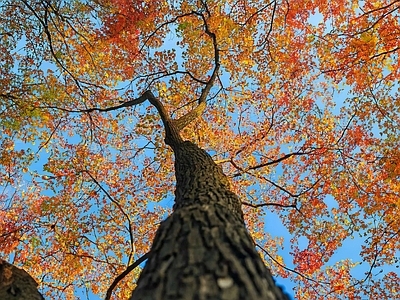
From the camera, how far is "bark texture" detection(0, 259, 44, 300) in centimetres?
344

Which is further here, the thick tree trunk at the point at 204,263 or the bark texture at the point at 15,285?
the bark texture at the point at 15,285

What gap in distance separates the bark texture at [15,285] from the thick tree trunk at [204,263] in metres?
1.78

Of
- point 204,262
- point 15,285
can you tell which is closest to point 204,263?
point 204,262

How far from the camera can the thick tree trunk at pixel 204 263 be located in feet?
6.39

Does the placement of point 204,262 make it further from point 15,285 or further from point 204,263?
point 15,285

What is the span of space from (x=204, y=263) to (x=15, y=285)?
8.11 feet

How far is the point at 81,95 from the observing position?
1208 cm

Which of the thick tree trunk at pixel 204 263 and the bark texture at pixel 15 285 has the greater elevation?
the bark texture at pixel 15 285

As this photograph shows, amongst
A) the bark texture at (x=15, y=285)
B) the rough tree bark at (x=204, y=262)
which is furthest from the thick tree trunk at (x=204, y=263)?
the bark texture at (x=15, y=285)

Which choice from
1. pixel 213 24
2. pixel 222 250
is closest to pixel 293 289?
pixel 213 24

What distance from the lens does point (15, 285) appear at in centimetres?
357

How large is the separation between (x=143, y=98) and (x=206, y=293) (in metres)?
6.81

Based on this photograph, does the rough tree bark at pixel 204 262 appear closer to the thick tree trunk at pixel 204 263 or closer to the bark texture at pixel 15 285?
the thick tree trunk at pixel 204 263

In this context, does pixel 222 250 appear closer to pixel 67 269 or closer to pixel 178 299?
pixel 178 299
